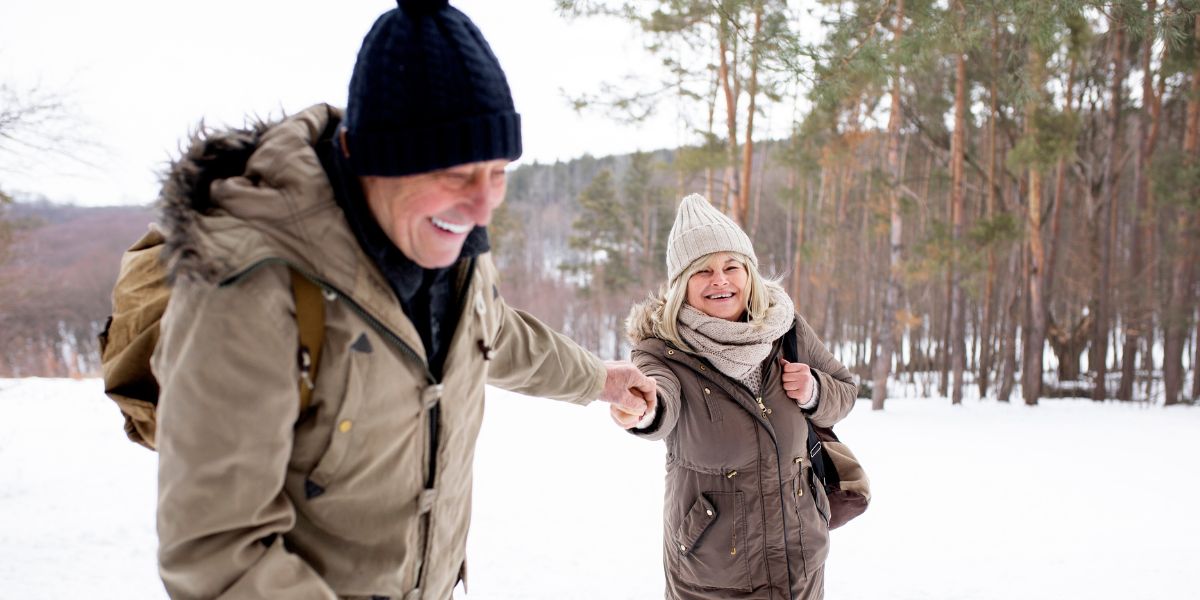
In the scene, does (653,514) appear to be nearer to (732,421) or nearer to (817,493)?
(817,493)

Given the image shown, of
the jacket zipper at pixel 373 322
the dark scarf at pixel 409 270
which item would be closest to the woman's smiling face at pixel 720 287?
the dark scarf at pixel 409 270

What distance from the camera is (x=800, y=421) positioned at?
7.93 ft

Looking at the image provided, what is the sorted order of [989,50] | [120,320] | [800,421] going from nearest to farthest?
1. [120,320]
2. [800,421]
3. [989,50]

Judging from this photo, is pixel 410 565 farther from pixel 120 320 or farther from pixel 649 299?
pixel 649 299

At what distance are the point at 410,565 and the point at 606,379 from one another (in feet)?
2.81

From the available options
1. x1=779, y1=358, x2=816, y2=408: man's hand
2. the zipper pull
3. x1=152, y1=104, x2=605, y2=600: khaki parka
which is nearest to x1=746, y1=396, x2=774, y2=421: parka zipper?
the zipper pull

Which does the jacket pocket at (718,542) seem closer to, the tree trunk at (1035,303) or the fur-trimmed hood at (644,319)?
the fur-trimmed hood at (644,319)

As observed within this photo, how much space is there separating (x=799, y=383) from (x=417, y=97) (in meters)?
1.75

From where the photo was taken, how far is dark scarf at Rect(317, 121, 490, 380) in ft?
3.76

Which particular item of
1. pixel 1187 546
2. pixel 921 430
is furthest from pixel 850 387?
pixel 921 430

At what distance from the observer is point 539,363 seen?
69.9 inches

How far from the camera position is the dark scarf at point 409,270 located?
1146 millimetres

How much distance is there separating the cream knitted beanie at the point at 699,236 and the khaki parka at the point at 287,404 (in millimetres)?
1241

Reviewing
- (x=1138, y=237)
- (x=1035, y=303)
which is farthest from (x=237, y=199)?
(x=1138, y=237)
